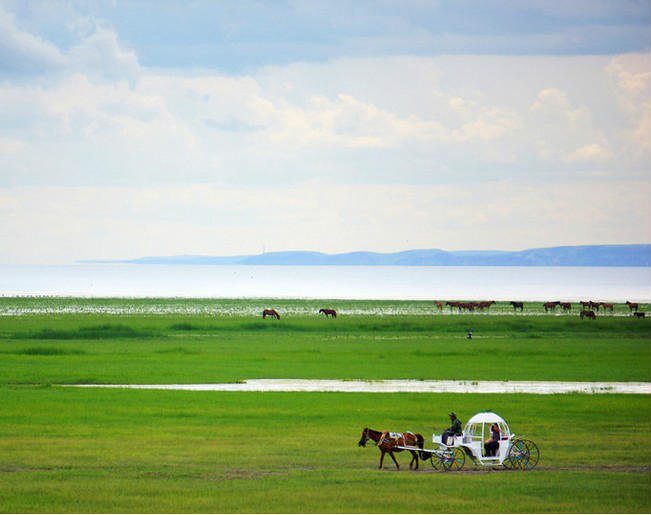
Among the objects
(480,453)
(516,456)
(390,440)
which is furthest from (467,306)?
(390,440)

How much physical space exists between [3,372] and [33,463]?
2328 cm

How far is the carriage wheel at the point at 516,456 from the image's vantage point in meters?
22.8

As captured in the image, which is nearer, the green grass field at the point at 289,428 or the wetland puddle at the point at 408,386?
the green grass field at the point at 289,428

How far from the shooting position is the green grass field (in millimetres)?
19984

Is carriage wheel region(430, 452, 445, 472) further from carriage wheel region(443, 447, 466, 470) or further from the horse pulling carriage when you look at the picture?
carriage wheel region(443, 447, 466, 470)

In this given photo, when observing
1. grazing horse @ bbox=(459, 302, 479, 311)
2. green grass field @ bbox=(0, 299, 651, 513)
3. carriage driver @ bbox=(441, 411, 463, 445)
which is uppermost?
grazing horse @ bbox=(459, 302, 479, 311)

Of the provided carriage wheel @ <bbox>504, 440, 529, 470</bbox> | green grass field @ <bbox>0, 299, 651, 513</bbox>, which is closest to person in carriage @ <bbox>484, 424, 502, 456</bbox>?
carriage wheel @ <bbox>504, 440, 529, 470</bbox>

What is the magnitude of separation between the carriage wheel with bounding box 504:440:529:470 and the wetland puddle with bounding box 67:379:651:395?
16.5 m

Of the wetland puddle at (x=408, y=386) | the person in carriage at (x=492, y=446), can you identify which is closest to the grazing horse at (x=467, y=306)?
the wetland puddle at (x=408, y=386)

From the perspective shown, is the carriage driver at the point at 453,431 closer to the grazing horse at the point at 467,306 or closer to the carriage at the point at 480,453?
the carriage at the point at 480,453

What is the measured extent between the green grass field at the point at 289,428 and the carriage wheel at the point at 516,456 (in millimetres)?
466

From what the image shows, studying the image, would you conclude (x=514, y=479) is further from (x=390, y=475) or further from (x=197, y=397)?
(x=197, y=397)

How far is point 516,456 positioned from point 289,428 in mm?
8579

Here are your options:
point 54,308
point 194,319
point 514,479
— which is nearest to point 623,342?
point 194,319
